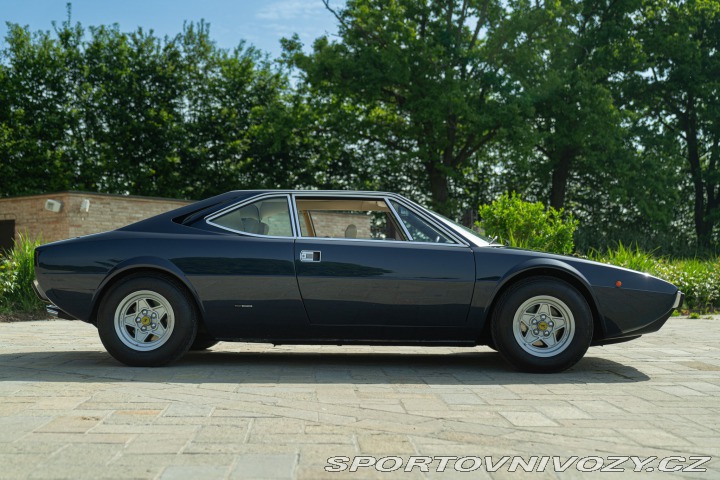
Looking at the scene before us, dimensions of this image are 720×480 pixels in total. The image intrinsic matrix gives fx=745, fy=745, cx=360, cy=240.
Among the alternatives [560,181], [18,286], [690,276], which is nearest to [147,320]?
[18,286]

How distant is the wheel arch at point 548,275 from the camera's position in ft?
19.1

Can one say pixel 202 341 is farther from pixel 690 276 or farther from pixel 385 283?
pixel 690 276

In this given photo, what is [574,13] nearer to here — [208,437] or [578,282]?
[578,282]

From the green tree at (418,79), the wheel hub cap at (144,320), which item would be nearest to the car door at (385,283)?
the wheel hub cap at (144,320)

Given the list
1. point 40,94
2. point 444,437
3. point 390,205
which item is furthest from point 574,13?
point 444,437

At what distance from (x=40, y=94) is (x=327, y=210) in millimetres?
29018

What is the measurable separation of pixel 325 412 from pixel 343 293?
1.64 m

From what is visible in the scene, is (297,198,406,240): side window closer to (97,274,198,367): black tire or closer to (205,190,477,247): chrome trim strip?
(205,190,477,247): chrome trim strip

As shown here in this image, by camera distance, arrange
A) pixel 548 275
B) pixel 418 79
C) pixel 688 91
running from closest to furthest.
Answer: pixel 548 275, pixel 418 79, pixel 688 91

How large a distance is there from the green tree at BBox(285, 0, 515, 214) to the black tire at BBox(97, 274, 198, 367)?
2229 centimetres

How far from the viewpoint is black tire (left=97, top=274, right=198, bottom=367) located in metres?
5.86

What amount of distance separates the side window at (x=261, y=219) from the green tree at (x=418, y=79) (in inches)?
852

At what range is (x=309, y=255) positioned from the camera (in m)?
5.86

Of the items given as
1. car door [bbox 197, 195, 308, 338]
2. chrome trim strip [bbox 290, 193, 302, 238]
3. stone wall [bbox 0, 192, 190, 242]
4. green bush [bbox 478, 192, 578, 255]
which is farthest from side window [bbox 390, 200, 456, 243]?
stone wall [bbox 0, 192, 190, 242]
